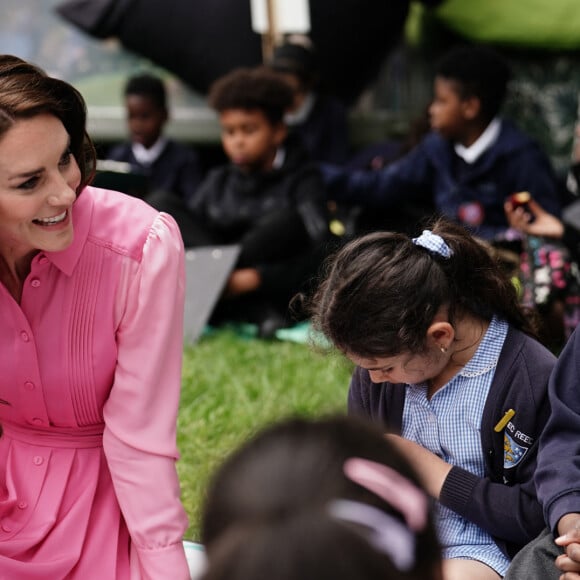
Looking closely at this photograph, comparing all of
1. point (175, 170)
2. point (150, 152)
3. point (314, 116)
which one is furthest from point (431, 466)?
point (150, 152)

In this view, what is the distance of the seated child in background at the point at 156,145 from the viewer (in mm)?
4961

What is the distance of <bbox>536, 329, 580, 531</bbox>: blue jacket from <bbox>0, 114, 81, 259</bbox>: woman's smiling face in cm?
95

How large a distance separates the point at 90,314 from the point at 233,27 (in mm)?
3328

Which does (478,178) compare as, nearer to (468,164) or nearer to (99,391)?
(468,164)

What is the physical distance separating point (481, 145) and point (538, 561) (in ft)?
7.91

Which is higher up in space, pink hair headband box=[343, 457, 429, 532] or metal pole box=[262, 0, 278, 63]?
pink hair headband box=[343, 457, 429, 532]

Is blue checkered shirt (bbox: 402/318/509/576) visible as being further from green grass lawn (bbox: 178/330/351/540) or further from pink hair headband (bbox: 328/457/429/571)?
pink hair headband (bbox: 328/457/429/571)

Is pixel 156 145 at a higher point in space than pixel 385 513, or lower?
lower

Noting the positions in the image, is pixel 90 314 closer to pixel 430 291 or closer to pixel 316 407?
pixel 430 291

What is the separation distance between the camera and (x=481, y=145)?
3975mm

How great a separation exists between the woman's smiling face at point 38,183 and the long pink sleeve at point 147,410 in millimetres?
163

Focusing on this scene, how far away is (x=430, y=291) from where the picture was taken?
195cm

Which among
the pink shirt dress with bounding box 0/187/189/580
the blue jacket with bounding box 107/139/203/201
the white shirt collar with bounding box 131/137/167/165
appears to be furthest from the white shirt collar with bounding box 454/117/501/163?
the pink shirt dress with bounding box 0/187/189/580

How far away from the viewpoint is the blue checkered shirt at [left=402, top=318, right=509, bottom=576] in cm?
202
